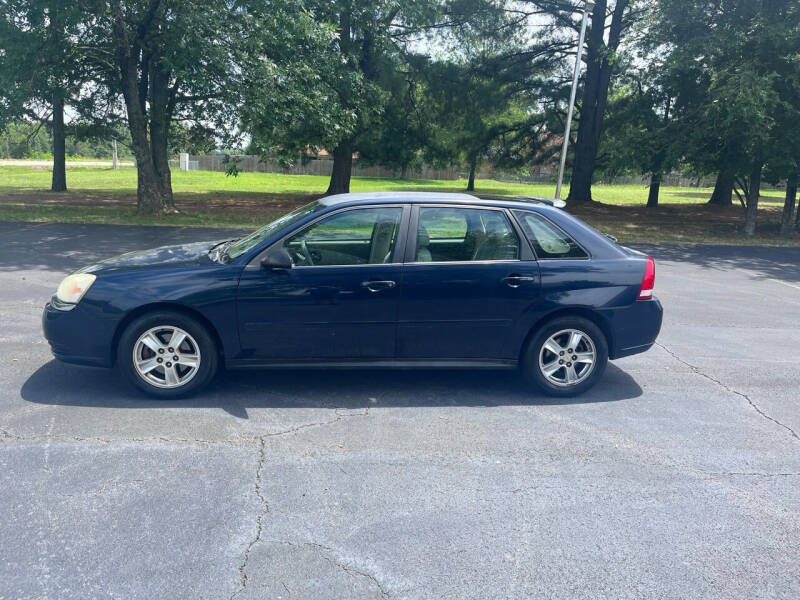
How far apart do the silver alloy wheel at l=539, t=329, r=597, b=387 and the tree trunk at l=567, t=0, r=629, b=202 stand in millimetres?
21121

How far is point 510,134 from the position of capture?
2908 centimetres

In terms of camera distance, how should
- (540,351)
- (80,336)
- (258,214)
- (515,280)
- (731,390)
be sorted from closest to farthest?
(80,336) → (515,280) → (540,351) → (731,390) → (258,214)

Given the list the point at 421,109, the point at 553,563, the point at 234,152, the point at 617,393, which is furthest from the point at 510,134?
the point at 553,563

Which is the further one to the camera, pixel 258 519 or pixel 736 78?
pixel 736 78

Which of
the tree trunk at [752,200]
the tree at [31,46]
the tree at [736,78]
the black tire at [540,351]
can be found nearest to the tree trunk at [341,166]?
the tree at [31,46]

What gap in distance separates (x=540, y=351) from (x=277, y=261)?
2.21 m

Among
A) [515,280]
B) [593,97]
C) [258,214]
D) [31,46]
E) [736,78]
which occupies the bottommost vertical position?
[258,214]

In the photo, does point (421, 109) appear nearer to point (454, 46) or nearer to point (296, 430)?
point (454, 46)

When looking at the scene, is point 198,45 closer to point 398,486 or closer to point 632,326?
point 632,326

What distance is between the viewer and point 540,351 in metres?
5.29

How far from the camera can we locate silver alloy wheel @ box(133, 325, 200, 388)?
4.88m

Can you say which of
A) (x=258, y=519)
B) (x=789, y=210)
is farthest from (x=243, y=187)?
(x=258, y=519)

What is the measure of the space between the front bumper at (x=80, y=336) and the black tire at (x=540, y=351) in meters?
3.24

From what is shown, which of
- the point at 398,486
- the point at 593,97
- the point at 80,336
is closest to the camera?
the point at 398,486
